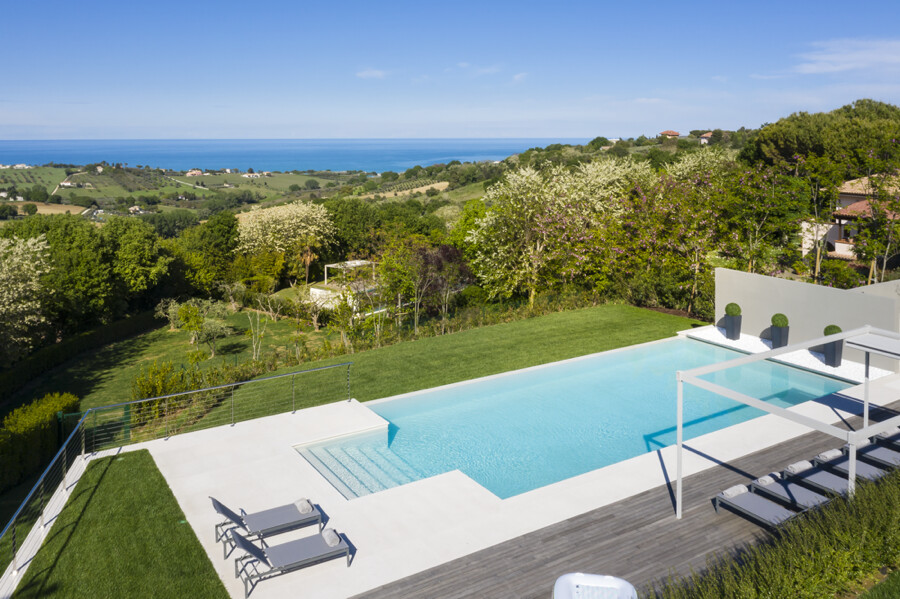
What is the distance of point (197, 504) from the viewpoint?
311 inches

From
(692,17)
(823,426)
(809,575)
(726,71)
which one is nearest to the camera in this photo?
(809,575)

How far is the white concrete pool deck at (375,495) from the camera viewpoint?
6.45m

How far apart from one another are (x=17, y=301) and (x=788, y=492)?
78.4 feet

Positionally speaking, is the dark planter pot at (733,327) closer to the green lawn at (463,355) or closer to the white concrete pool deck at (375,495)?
the green lawn at (463,355)

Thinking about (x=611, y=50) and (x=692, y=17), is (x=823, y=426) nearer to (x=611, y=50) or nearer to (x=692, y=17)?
(x=692, y=17)

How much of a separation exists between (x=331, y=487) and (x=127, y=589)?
281cm

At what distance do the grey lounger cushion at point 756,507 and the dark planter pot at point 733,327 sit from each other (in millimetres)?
9500

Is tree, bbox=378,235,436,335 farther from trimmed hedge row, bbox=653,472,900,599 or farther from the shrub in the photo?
trimmed hedge row, bbox=653,472,900,599

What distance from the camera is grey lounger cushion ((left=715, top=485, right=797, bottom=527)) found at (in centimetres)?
649

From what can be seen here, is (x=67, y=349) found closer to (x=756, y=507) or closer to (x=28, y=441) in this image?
(x=28, y=441)

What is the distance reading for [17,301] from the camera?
21.1 meters

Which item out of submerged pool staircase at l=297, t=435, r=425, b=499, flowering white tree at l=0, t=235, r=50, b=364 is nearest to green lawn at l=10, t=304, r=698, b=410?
flowering white tree at l=0, t=235, r=50, b=364

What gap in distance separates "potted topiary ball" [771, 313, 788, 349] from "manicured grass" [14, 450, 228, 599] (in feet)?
45.1

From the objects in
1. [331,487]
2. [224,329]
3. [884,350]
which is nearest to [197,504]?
[331,487]
